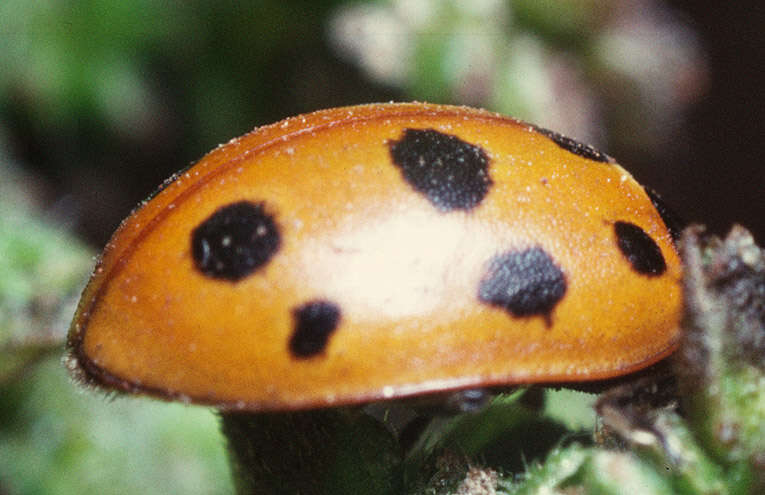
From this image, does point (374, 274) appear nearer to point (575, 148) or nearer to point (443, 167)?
point (443, 167)

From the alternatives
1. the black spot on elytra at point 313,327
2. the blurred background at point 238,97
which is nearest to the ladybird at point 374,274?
the black spot on elytra at point 313,327

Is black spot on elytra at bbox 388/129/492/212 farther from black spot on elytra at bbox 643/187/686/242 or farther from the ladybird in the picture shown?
black spot on elytra at bbox 643/187/686/242

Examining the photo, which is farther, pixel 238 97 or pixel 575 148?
pixel 238 97

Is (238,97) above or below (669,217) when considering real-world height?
below

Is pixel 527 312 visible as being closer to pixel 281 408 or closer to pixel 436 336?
pixel 436 336

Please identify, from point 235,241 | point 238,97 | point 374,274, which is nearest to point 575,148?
point 374,274

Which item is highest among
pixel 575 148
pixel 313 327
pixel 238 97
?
pixel 575 148
